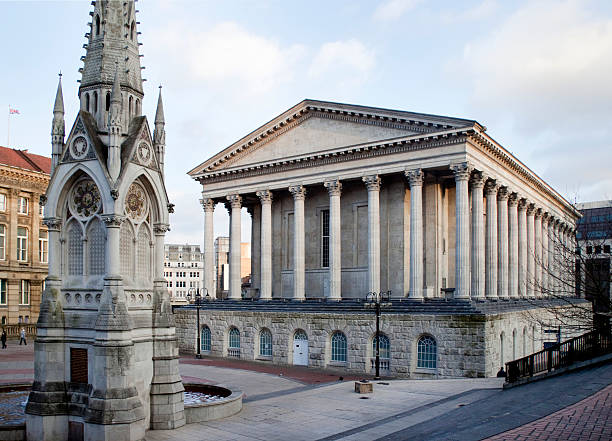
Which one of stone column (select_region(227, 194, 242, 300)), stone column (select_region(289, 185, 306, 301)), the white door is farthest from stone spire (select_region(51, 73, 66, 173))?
stone column (select_region(227, 194, 242, 300))

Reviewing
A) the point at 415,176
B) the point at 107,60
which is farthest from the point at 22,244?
the point at 107,60

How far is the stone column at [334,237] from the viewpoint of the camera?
44281 millimetres

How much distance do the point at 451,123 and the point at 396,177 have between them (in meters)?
7.44

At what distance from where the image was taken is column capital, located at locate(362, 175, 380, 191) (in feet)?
141

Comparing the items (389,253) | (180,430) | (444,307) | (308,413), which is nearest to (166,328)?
(180,430)

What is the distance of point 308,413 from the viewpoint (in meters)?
22.3

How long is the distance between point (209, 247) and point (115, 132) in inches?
1391

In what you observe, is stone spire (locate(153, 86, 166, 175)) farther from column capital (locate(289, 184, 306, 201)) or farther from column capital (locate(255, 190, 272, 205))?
column capital (locate(255, 190, 272, 205))

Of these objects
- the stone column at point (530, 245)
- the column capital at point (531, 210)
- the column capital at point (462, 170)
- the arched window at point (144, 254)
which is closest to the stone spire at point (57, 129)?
the arched window at point (144, 254)

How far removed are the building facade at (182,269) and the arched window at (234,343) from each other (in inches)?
4378

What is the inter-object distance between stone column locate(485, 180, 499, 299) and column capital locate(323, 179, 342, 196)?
11.0 meters

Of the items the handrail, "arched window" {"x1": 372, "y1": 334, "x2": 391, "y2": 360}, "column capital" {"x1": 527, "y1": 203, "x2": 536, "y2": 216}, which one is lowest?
"arched window" {"x1": 372, "y1": 334, "x2": 391, "y2": 360}

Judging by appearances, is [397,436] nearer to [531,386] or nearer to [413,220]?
[531,386]

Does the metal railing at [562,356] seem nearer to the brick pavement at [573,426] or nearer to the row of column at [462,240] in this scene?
the brick pavement at [573,426]
